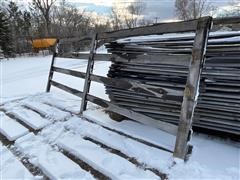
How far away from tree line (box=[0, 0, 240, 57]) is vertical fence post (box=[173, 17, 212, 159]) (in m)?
16.4

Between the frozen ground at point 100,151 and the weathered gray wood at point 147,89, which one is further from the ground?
the weathered gray wood at point 147,89

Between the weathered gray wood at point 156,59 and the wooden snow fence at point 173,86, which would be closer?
the wooden snow fence at point 173,86

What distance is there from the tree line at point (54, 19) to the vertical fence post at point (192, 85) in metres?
Answer: 16.4

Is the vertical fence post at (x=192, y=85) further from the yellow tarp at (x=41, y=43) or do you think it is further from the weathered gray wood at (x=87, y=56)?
the yellow tarp at (x=41, y=43)

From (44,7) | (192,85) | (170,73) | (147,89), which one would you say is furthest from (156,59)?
(44,7)

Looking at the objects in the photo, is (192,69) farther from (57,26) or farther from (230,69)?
(57,26)

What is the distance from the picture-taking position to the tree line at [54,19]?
2569 centimetres

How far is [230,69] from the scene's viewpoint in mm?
2924

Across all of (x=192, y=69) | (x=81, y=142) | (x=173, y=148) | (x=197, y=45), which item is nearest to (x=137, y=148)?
(x=173, y=148)

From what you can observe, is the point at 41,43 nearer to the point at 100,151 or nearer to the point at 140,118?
the point at 140,118

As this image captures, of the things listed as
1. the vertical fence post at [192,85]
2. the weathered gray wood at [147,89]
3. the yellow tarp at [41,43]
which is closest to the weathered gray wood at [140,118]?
the vertical fence post at [192,85]

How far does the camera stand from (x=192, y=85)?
271 centimetres

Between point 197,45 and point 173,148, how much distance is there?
46.9 inches

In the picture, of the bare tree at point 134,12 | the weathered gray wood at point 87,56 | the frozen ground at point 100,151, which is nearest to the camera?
the frozen ground at point 100,151
